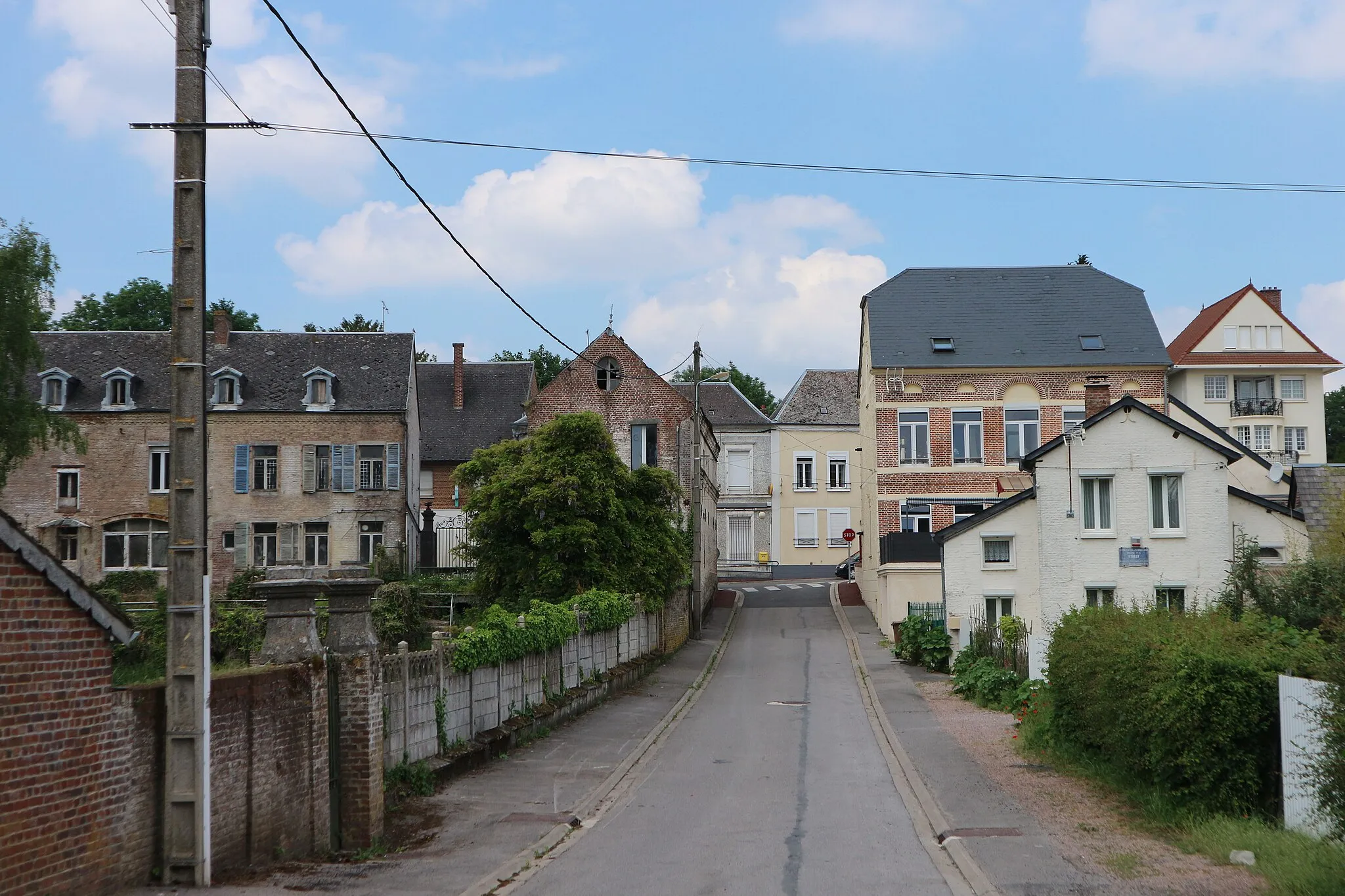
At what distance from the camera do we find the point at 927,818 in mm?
14242

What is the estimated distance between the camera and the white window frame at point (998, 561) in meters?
32.2

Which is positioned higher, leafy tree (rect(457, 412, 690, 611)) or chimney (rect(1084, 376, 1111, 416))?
chimney (rect(1084, 376, 1111, 416))

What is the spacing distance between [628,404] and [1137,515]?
19431 mm

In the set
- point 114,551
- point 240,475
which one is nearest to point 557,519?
point 240,475

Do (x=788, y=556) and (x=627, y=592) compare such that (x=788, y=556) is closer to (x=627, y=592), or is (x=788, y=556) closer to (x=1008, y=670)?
(x=627, y=592)

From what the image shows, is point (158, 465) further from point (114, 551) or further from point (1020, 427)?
point (1020, 427)

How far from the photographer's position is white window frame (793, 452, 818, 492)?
62938 millimetres

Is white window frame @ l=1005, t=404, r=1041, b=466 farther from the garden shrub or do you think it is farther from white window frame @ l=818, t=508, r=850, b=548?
white window frame @ l=818, t=508, r=850, b=548

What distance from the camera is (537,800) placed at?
15.0 meters

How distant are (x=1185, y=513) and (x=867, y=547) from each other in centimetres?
1747

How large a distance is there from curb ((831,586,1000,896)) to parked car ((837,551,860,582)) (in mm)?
29889

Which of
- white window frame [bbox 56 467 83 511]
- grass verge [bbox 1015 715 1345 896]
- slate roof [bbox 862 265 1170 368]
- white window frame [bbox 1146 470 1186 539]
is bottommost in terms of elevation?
grass verge [bbox 1015 715 1345 896]

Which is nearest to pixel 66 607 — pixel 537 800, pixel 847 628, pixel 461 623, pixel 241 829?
pixel 241 829

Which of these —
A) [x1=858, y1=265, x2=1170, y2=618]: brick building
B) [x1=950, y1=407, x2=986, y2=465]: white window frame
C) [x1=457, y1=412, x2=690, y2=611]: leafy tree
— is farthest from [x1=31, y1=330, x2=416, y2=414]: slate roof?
[x1=950, y1=407, x2=986, y2=465]: white window frame
